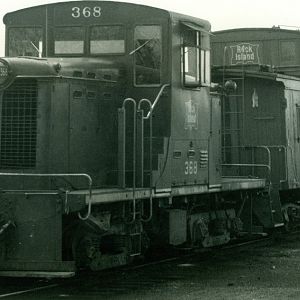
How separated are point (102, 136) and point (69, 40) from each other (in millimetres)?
1517

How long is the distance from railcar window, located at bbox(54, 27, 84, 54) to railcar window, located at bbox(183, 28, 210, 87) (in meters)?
1.54

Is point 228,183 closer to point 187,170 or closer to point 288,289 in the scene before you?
point 187,170

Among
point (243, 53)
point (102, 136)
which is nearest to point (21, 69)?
point (102, 136)

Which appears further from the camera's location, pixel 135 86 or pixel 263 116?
pixel 263 116

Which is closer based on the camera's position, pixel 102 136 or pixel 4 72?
pixel 4 72

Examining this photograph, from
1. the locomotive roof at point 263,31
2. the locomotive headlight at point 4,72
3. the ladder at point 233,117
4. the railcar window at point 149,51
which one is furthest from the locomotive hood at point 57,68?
the locomotive roof at point 263,31

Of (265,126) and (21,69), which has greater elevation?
(21,69)

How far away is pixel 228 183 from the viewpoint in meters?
12.5

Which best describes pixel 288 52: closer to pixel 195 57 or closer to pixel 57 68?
pixel 195 57

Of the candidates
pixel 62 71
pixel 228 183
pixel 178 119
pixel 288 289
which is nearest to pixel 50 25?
pixel 62 71

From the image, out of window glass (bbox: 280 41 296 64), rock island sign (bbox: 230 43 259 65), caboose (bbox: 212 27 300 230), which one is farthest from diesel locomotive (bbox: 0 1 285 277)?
window glass (bbox: 280 41 296 64)

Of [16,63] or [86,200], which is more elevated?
[16,63]

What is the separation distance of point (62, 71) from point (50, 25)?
1250mm

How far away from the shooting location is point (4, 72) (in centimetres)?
927
